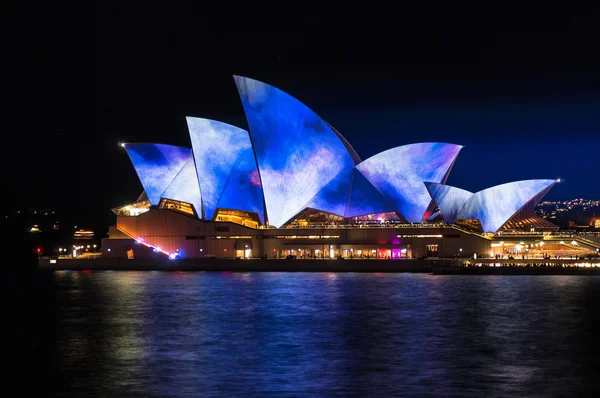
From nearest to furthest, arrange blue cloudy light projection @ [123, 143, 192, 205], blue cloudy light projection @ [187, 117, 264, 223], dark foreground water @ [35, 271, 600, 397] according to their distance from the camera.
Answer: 1. dark foreground water @ [35, 271, 600, 397]
2. blue cloudy light projection @ [187, 117, 264, 223]
3. blue cloudy light projection @ [123, 143, 192, 205]

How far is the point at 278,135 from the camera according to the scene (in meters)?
53.9

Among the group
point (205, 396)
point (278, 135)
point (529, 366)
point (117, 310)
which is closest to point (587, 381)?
point (529, 366)

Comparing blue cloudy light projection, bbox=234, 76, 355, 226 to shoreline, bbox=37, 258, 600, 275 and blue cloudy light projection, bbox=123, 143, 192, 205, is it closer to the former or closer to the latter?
shoreline, bbox=37, 258, 600, 275

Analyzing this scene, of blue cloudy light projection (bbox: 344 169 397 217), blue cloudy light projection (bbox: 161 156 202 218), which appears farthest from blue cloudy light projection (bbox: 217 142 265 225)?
blue cloudy light projection (bbox: 344 169 397 217)

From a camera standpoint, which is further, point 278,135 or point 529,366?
point 278,135

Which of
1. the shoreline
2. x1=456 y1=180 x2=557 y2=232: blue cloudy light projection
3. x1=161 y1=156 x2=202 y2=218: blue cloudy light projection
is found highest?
x1=161 y1=156 x2=202 y2=218: blue cloudy light projection

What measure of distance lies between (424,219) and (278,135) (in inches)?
541

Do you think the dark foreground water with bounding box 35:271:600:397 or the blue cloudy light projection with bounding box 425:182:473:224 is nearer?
the dark foreground water with bounding box 35:271:600:397

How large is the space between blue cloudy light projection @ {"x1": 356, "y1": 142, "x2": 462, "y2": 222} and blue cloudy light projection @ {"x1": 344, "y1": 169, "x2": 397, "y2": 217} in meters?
0.35

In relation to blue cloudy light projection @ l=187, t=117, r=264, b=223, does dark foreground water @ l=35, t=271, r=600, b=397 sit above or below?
below

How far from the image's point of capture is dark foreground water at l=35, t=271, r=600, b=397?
19641 millimetres

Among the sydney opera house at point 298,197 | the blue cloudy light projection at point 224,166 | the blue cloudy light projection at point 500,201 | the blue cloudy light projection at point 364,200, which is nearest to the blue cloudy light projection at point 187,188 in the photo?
the sydney opera house at point 298,197

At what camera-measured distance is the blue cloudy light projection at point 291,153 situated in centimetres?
5294

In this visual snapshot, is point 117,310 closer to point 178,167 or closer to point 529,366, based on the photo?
point 529,366
